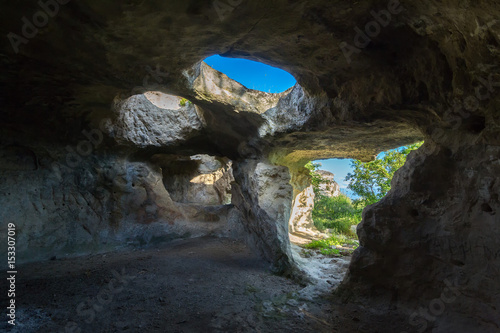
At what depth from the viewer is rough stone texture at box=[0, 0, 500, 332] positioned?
2992 millimetres

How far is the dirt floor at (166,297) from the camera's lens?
359 cm

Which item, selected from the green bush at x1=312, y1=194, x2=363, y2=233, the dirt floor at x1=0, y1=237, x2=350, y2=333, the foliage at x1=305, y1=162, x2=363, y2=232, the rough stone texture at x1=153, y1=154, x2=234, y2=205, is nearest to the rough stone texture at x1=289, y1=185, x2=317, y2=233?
the foliage at x1=305, y1=162, x2=363, y2=232

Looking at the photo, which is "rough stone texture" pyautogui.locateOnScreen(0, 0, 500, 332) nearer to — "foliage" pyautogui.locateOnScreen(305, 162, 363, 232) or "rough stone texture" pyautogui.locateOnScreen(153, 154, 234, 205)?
"rough stone texture" pyautogui.locateOnScreen(153, 154, 234, 205)

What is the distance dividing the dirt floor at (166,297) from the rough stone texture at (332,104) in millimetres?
795

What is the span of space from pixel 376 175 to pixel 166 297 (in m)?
11.9

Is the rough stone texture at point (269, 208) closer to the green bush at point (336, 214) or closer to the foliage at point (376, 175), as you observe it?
the foliage at point (376, 175)

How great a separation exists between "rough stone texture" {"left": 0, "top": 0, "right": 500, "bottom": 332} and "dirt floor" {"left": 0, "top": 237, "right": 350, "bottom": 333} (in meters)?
0.80

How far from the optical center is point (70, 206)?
743 cm

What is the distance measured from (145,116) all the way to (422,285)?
818cm

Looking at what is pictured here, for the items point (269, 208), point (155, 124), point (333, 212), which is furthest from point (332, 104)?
point (333, 212)

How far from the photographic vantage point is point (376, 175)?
1327cm

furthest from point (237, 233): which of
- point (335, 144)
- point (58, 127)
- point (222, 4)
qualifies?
point (222, 4)

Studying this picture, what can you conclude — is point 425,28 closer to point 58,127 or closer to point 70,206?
point 58,127

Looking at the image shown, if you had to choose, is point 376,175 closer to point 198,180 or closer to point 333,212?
point 333,212
